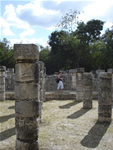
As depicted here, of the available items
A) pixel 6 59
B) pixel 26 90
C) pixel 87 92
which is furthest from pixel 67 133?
pixel 6 59

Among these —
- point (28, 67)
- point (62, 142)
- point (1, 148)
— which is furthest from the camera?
point (62, 142)

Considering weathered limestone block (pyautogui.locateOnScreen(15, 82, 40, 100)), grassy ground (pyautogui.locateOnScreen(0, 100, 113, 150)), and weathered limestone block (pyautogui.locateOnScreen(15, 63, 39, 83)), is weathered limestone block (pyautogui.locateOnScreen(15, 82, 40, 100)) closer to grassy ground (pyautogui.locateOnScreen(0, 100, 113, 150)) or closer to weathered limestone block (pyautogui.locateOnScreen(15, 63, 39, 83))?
weathered limestone block (pyautogui.locateOnScreen(15, 63, 39, 83))

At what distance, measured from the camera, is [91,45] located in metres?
29.0

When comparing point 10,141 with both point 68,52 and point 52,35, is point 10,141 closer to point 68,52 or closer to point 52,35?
point 68,52

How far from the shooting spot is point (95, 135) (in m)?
5.53

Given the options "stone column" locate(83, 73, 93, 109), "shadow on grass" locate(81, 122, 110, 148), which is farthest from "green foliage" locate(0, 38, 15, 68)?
"shadow on grass" locate(81, 122, 110, 148)

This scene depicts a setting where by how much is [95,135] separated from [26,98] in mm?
2798

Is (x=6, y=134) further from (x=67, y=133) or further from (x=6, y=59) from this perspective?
(x=6, y=59)

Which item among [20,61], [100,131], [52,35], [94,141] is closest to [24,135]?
[20,61]

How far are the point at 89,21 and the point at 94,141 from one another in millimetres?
29320

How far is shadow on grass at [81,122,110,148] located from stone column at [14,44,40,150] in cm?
161

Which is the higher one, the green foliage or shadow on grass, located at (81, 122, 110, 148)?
the green foliage

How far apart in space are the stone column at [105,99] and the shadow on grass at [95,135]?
34 cm

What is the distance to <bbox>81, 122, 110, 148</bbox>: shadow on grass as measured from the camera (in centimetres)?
488
